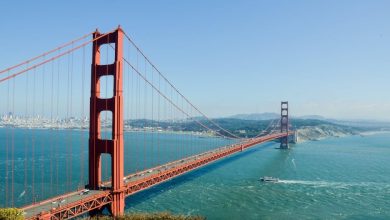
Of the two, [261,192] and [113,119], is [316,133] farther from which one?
[113,119]

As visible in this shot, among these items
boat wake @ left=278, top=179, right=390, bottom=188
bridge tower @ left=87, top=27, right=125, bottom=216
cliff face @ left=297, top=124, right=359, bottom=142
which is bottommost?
boat wake @ left=278, top=179, right=390, bottom=188

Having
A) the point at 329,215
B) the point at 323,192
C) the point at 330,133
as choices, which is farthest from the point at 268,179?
the point at 330,133

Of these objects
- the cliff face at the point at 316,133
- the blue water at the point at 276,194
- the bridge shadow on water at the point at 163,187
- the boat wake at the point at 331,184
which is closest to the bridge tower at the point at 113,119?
the blue water at the point at 276,194

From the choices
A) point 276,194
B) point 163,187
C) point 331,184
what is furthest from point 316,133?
point 163,187

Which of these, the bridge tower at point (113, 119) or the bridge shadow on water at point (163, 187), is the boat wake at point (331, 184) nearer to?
the bridge shadow on water at point (163, 187)

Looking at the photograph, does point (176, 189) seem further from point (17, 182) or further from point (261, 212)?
point (17, 182)

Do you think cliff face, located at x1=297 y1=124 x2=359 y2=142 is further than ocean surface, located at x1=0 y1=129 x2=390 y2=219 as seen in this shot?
Yes

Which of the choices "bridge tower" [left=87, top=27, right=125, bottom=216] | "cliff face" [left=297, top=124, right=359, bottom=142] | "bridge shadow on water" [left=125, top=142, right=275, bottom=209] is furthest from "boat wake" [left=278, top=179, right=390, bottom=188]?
"cliff face" [left=297, top=124, right=359, bottom=142]

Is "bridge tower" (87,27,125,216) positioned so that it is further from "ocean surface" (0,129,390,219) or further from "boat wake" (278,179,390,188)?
"boat wake" (278,179,390,188)

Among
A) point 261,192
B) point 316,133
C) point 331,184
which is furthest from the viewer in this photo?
point 316,133
